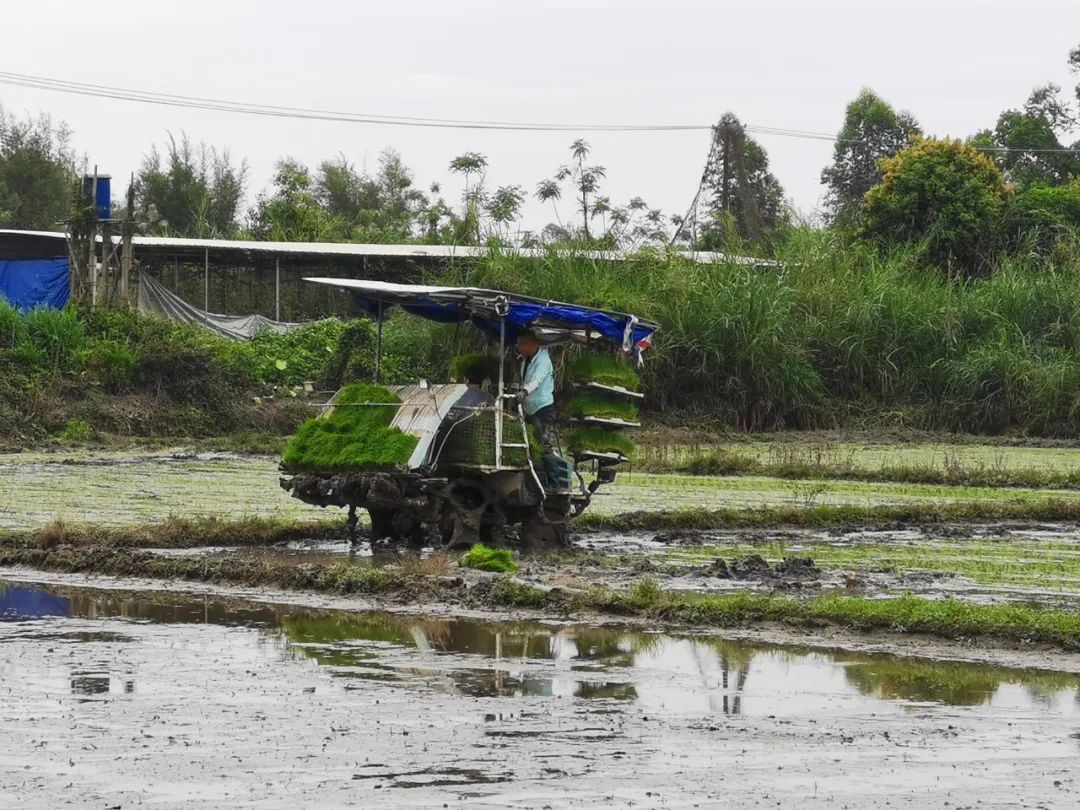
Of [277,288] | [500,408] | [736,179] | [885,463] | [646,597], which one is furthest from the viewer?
[736,179]

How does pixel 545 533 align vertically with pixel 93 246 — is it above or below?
below

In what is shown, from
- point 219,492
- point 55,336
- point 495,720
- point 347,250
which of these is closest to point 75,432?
point 55,336

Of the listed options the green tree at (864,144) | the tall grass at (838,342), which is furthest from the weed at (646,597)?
the green tree at (864,144)

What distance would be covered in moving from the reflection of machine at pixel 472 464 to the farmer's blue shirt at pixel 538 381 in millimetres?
163

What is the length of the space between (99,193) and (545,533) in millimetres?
21092

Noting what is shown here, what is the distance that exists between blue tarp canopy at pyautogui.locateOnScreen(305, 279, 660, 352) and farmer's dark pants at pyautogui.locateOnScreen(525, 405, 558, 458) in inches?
27.2

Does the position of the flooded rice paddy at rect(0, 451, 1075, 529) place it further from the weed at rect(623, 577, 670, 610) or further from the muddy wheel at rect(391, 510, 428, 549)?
the weed at rect(623, 577, 670, 610)

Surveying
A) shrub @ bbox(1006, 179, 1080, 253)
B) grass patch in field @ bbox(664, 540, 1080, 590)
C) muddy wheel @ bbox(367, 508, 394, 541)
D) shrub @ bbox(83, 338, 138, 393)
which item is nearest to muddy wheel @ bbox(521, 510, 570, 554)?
grass patch in field @ bbox(664, 540, 1080, 590)

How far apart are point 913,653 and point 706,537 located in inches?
266

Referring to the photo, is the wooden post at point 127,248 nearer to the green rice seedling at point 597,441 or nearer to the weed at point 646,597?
the green rice seedling at point 597,441

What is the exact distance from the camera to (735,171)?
2015 inches

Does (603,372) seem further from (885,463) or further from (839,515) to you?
(885,463)

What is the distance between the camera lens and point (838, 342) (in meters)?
32.8

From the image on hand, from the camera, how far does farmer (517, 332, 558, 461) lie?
49.3 feet
